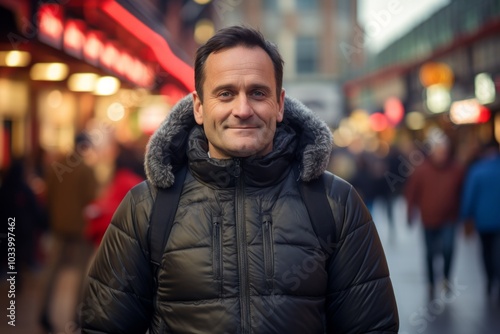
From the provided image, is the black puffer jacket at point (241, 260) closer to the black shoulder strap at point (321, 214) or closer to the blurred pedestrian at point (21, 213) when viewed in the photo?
the black shoulder strap at point (321, 214)

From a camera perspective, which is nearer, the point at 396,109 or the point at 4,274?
the point at 4,274

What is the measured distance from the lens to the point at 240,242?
2.54 m

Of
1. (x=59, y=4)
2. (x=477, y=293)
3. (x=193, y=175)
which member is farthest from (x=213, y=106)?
(x=477, y=293)

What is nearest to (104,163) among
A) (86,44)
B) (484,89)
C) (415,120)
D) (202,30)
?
(86,44)

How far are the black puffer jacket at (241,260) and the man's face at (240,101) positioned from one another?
2.9 inches

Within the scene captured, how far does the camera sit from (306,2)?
210ft

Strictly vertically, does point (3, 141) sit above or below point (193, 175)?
above

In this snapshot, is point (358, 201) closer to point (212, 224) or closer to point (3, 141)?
point (212, 224)

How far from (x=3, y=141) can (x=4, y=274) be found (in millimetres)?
2935

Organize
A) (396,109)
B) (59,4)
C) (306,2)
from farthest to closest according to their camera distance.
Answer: (306,2) < (396,109) < (59,4)

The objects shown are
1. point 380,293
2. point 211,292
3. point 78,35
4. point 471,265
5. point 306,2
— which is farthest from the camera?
point 306,2

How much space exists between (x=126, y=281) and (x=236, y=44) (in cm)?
90

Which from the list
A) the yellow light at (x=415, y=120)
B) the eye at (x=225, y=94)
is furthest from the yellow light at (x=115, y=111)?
the yellow light at (x=415, y=120)

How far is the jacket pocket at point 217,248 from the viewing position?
2.51m
